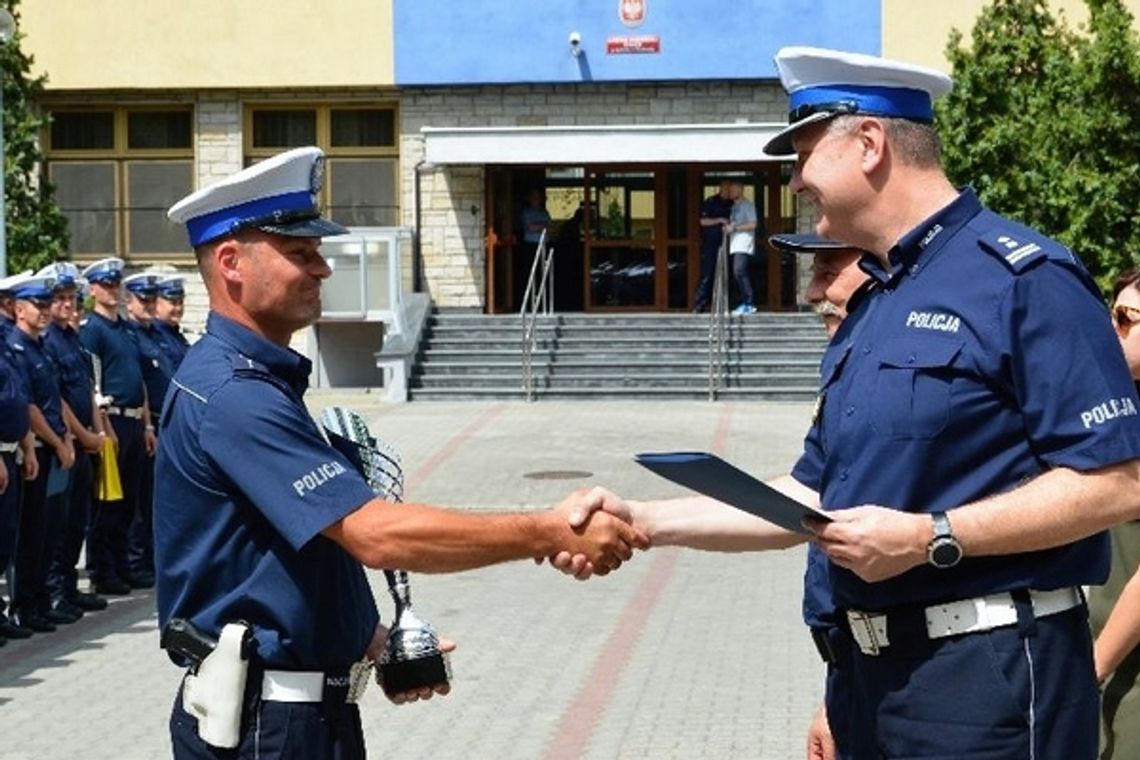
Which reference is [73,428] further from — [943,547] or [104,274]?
[943,547]

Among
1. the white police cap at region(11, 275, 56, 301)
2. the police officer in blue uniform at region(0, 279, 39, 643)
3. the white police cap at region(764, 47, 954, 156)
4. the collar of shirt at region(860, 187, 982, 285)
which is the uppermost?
the white police cap at region(764, 47, 954, 156)

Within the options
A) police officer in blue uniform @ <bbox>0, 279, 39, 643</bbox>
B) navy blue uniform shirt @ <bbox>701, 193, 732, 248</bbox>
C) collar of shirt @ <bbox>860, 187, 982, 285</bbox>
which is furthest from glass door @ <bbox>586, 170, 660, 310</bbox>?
collar of shirt @ <bbox>860, 187, 982, 285</bbox>

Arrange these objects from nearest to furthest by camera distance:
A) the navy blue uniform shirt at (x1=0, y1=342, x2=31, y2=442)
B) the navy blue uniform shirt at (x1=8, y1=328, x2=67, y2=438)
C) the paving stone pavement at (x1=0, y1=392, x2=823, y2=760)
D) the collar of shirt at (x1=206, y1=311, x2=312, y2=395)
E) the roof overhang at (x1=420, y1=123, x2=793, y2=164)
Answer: the collar of shirt at (x1=206, y1=311, x2=312, y2=395), the paving stone pavement at (x1=0, y1=392, x2=823, y2=760), the navy blue uniform shirt at (x1=0, y1=342, x2=31, y2=442), the navy blue uniform shirt at (x1=8, y1=328, x2=67, y2=438), the roof overhang at (x1=420, y1=123, x2=793, y2=164)

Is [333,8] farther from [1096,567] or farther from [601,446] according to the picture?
[1096,567]

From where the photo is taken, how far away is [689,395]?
25656 mm

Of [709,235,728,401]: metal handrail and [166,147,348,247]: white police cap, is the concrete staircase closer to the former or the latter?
[709,235,728,401]: metal handrail

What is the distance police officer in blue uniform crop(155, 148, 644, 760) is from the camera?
4.01 metres

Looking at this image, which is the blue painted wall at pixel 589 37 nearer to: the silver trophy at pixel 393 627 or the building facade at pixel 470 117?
the building facade at pixel 470 117

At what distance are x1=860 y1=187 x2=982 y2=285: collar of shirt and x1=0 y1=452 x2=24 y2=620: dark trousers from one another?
829 centimetres

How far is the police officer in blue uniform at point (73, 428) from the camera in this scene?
12.2 m

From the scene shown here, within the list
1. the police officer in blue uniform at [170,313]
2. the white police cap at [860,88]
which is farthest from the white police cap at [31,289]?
the white police cap at [860,88]

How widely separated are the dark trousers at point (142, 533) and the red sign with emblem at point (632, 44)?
16.7 m

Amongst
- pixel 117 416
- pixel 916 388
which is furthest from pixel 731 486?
pixel 117 416

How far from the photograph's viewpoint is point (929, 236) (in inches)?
145
